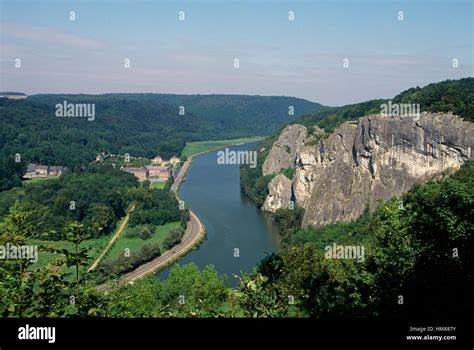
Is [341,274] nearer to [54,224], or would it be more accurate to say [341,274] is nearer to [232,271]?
[232,271]

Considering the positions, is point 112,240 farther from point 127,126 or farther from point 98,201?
point 127,126

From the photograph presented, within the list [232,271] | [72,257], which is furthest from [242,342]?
[232,271]

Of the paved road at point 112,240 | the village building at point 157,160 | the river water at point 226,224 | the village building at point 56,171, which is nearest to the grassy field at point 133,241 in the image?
the paved road at point 112,240

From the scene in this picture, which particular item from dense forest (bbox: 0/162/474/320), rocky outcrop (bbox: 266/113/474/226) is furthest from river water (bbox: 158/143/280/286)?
dense forest (bbox: 0/162/474/320)

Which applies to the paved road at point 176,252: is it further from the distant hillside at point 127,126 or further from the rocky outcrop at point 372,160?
the distant hillside at point 127,126

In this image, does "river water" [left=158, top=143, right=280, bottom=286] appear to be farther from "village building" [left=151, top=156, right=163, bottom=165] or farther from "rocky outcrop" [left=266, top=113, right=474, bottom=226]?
"village building" [left=151, top=156, right=163, bottom=165]

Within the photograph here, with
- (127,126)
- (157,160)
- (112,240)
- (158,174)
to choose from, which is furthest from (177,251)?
(127,126)
